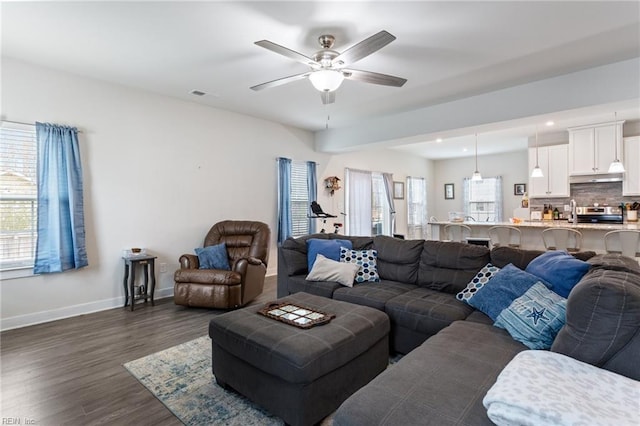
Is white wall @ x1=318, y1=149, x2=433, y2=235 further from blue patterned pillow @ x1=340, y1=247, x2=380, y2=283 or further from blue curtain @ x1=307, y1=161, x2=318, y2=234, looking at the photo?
blue patterned pillow @ x1=340, y1=247, x2=380, y2=283

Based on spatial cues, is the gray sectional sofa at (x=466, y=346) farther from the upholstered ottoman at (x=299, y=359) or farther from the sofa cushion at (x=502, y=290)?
the upholstered ottoman at (x=299, y=359)

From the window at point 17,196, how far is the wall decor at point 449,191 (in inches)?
388

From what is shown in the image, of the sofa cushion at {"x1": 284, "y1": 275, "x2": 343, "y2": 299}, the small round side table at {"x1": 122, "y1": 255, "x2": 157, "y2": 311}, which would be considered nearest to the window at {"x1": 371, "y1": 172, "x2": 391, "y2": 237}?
the sofa cushion at {"x1": 284, "y1": 275, "x2": 343, "y2": 299}

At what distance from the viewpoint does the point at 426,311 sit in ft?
8.36

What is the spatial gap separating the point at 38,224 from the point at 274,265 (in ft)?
11.1

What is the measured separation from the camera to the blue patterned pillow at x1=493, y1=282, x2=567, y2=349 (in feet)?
6.00

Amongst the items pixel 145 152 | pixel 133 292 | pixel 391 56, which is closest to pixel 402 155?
pixel 391 56

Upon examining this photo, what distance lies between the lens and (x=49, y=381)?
2.35 m

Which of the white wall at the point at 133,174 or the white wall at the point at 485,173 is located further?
the white wall at the point at 485,173

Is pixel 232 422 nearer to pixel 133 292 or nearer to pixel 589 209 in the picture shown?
pixel 133 292

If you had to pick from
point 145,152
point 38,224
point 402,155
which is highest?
point 402,155

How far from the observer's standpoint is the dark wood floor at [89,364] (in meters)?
1.99

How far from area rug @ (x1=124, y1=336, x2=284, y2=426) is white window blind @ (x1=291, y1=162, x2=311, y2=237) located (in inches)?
138

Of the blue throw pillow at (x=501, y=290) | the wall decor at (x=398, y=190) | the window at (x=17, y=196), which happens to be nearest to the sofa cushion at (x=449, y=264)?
the blue throw pillow at (x=501, y=290)
